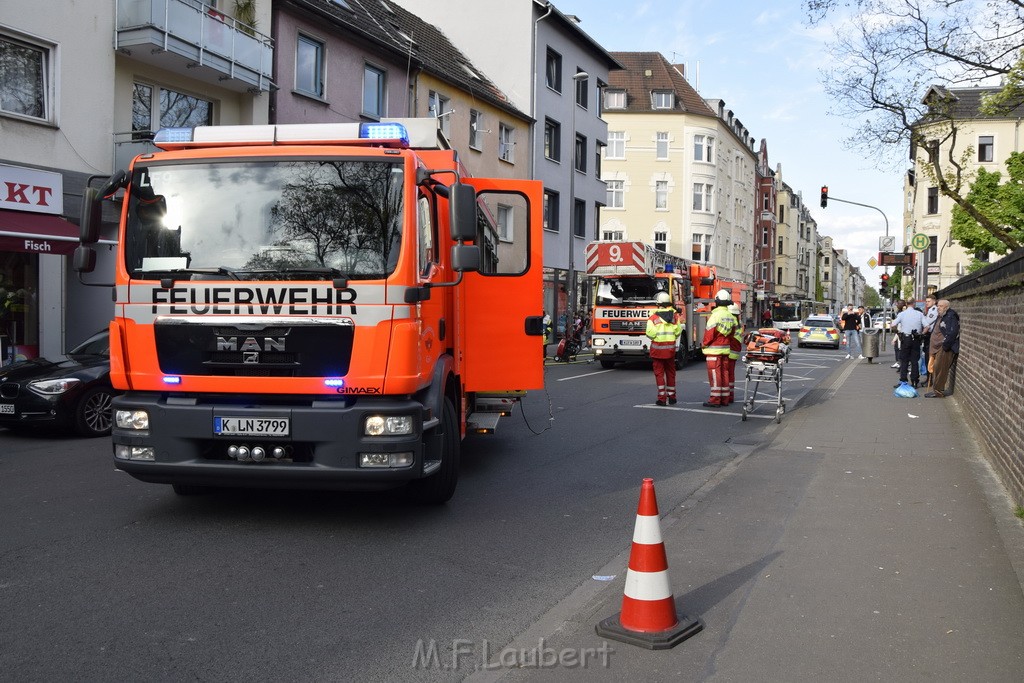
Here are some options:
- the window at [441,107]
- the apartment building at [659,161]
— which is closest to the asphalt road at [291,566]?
the window at [441,107]

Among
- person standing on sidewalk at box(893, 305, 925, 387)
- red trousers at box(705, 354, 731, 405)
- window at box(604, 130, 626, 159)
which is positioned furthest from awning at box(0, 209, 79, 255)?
window at box(604, 130, 626, 159)

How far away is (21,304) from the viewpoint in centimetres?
1633

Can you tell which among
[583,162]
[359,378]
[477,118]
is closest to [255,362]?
[359,378]

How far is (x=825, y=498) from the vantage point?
7.23 metres

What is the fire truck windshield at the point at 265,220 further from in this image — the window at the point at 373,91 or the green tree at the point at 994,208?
the green tree at the point at 994,208

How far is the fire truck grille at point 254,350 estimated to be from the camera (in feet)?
18.9

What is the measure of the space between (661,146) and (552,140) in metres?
25.3

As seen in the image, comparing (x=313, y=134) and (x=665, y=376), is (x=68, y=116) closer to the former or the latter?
(x=665, y=376)

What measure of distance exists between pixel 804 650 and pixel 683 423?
852 cm

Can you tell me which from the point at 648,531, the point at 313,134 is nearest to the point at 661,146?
the point at 313,134

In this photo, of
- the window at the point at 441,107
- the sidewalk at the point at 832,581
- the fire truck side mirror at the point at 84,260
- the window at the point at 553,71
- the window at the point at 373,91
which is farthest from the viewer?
the window at the point at 553,71

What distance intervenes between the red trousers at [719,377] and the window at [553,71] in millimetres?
24937

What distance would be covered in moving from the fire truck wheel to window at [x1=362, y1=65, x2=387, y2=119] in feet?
66.1

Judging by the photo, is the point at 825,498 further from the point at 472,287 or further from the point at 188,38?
the point at 188,38
